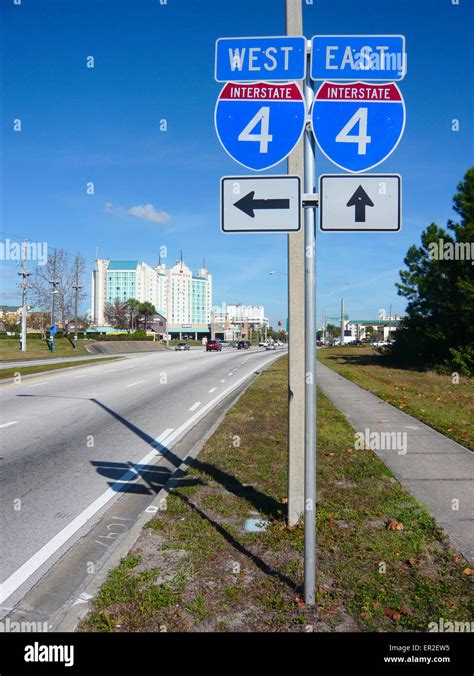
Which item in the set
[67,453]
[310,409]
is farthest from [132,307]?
[310,409]

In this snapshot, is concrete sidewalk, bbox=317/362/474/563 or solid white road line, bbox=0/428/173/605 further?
concrete sidewalk, bbox=317/362/474/563

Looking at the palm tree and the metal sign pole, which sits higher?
the palm tree

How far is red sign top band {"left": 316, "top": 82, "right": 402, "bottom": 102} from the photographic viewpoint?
13.1 ft

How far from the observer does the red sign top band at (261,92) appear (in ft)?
13.6

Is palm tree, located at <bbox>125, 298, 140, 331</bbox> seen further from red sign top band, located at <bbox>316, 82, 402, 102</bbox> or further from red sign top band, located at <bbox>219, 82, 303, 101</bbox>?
red sign top band, located at <bbox>316, 82, 402, 102</bbox>

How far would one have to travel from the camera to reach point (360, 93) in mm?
4004

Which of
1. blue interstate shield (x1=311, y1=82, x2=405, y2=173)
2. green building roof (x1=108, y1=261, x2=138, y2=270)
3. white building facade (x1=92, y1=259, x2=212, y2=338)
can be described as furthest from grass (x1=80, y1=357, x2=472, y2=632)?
green building roof (x1=108, y1=261, x2=138, y2=270)

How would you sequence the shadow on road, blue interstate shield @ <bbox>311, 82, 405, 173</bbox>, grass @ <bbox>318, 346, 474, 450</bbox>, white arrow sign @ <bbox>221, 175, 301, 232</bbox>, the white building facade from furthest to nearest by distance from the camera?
the white building facade
grass @ <bbox>318, 346, 474, 450</bbox>
the shadow on road
blue interstate shield @ <bbox>311, 82, 405, 173</bbox>
white arrow sign @ <bbox>221, 175, 301, 232</bbox>

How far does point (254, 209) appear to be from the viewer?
12.7 feet

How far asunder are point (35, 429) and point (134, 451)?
2807 millimetres

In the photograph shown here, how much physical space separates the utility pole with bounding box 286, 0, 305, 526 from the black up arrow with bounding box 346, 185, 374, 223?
141cm

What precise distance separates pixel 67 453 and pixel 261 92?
21.3 feet
